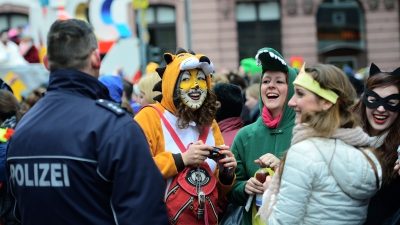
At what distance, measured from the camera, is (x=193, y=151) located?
157 inches

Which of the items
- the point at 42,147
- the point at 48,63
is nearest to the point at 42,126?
the point at 42,147

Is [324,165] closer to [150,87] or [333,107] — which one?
[333,107]

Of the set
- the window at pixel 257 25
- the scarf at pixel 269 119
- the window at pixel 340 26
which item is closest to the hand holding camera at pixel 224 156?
the scarf at pixel 269 119

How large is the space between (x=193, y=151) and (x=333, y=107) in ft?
2.99

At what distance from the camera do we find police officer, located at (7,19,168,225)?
111 inches

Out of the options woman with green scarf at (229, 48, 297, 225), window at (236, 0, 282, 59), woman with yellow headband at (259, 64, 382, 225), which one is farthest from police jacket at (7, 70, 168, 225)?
window at (236, 0, 282, 59)

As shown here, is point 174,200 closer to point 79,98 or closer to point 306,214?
point 306,214

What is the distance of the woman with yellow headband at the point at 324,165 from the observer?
3.35m

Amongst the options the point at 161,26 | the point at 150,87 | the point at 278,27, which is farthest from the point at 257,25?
the point at 150,87

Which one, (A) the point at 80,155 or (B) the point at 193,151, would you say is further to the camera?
(B) the point at 193,151

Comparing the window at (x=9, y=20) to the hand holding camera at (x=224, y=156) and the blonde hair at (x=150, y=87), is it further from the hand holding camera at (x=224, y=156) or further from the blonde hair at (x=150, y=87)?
the hand holding camera at (x=224, y=156)

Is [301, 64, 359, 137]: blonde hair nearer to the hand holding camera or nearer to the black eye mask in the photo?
the black eye mask

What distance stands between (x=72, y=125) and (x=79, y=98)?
0.49 feet

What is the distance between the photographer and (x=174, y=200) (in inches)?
158
